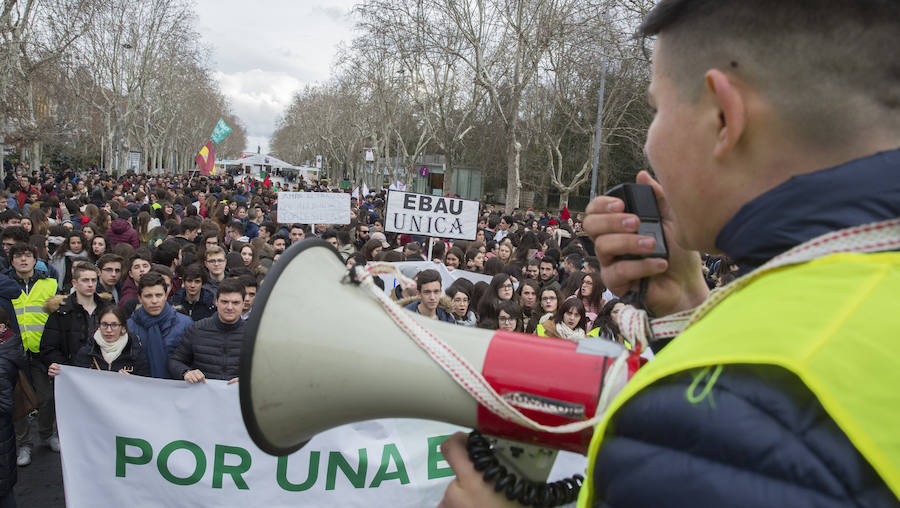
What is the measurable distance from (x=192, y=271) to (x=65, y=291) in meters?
1.94

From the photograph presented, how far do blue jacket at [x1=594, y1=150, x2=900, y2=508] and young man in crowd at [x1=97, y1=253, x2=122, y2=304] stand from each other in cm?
646

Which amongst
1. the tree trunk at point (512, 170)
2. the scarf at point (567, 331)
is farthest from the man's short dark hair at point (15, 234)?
the tree trunk at point (512, 170)

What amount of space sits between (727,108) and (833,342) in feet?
1.09

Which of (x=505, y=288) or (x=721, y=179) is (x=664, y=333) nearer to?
(x=721, y=179)

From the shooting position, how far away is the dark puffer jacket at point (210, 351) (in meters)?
4.29

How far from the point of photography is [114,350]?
4555mm

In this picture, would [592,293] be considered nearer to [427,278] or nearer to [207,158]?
[427,278]

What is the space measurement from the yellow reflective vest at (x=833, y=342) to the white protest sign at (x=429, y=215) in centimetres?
858

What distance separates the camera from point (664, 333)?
1.04m

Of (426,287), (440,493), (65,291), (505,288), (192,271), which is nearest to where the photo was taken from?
(440,493)

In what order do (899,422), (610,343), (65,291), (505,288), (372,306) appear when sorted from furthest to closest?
1. (65,291)
2. (505,288)
3. (372,306)
4. (610,343)
5. (899,422)

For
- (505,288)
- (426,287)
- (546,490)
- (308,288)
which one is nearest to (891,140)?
(546,490)

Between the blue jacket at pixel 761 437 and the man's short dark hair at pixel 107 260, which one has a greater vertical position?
the blue jacket at pixel 761 437

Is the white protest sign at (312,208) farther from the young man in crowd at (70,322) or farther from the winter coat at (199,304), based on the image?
the young man in crowd at (70,322)
